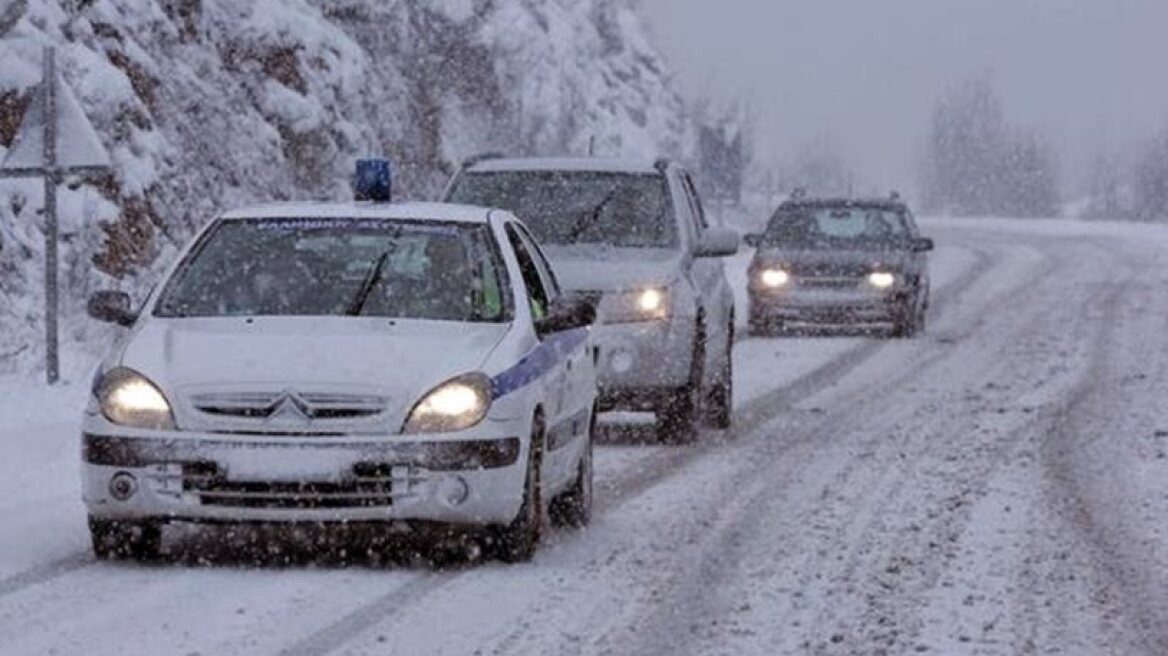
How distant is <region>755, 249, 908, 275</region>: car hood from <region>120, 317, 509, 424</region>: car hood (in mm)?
19303

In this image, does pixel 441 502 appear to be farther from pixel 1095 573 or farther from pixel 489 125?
pixel 489 125

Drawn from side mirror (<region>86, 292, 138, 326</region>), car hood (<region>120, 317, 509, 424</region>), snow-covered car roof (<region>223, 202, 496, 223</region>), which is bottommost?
car hood (<region>120, 317, 509, 424</region>)

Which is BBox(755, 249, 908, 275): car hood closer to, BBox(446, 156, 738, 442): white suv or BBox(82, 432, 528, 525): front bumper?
BBox(446, 156, 738, 442): white suv

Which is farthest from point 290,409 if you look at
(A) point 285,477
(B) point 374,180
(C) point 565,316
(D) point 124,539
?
(B) point 374,180

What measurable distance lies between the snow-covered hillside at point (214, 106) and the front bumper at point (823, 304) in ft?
17.5

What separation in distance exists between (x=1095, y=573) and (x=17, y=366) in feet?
33.7

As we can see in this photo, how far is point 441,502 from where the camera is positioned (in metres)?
10.1

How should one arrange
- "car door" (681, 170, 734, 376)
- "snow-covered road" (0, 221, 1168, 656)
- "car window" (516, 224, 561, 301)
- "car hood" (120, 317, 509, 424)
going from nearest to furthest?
"snow-covered road" (0, 221, 1168, 656) < "car hood" (120, 317, 509, 424) < "car window" (516, 224, 561, 301) < "car door" (681, 170, 734, 376)

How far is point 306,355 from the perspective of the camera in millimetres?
10195

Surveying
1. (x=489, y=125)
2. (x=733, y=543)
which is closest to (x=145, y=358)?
(x=733, y=543)

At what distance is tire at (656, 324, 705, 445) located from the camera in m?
16.5

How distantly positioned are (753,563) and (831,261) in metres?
19.5

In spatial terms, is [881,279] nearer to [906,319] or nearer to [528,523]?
[906,319]

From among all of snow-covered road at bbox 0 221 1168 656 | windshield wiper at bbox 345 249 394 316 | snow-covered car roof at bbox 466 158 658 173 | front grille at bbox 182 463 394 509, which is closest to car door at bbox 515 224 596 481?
snow-covered road at bbox 0 221 1168 656
